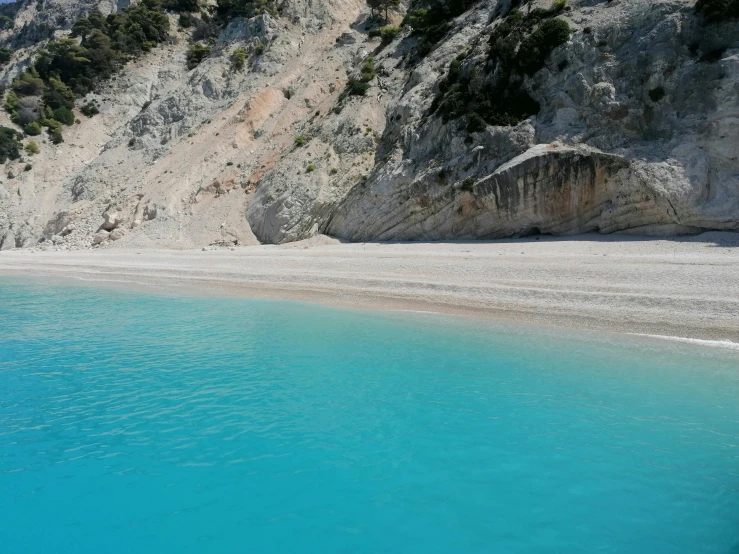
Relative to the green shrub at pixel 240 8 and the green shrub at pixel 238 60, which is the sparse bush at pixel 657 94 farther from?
the green shrub at pixel 240 8

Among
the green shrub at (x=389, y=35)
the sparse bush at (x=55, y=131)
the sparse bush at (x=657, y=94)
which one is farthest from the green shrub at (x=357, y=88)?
the sparse bush at (x=55, y=131)

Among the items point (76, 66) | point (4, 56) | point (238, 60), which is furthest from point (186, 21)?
point (4, 56)

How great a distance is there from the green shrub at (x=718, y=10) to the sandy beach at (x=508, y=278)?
8777 millimetres

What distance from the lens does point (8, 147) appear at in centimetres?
4619

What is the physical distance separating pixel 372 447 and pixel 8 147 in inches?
2143

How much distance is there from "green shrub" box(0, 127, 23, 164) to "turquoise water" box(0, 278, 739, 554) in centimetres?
4511

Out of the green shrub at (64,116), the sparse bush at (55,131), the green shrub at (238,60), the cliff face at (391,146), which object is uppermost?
the green shrub at (238,60)

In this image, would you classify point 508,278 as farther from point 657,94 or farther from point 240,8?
point 240,8

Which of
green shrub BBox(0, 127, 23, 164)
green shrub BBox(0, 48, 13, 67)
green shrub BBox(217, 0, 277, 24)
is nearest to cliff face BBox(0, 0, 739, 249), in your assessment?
green shrub BBox(0, 127, 23, 164)

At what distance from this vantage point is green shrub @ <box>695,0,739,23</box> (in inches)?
728

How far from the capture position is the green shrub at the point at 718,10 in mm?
18495

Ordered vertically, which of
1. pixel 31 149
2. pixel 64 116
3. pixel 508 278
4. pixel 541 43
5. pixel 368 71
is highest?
pixel 64 116

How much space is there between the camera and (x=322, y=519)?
4871 mm

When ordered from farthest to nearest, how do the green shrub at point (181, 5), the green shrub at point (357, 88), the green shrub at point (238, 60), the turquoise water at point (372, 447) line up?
the green shrub at point (181, 5), the green shrub at point (238, 60), the green shrub at point (357, 88), the turquoise water at point (372, 447)
